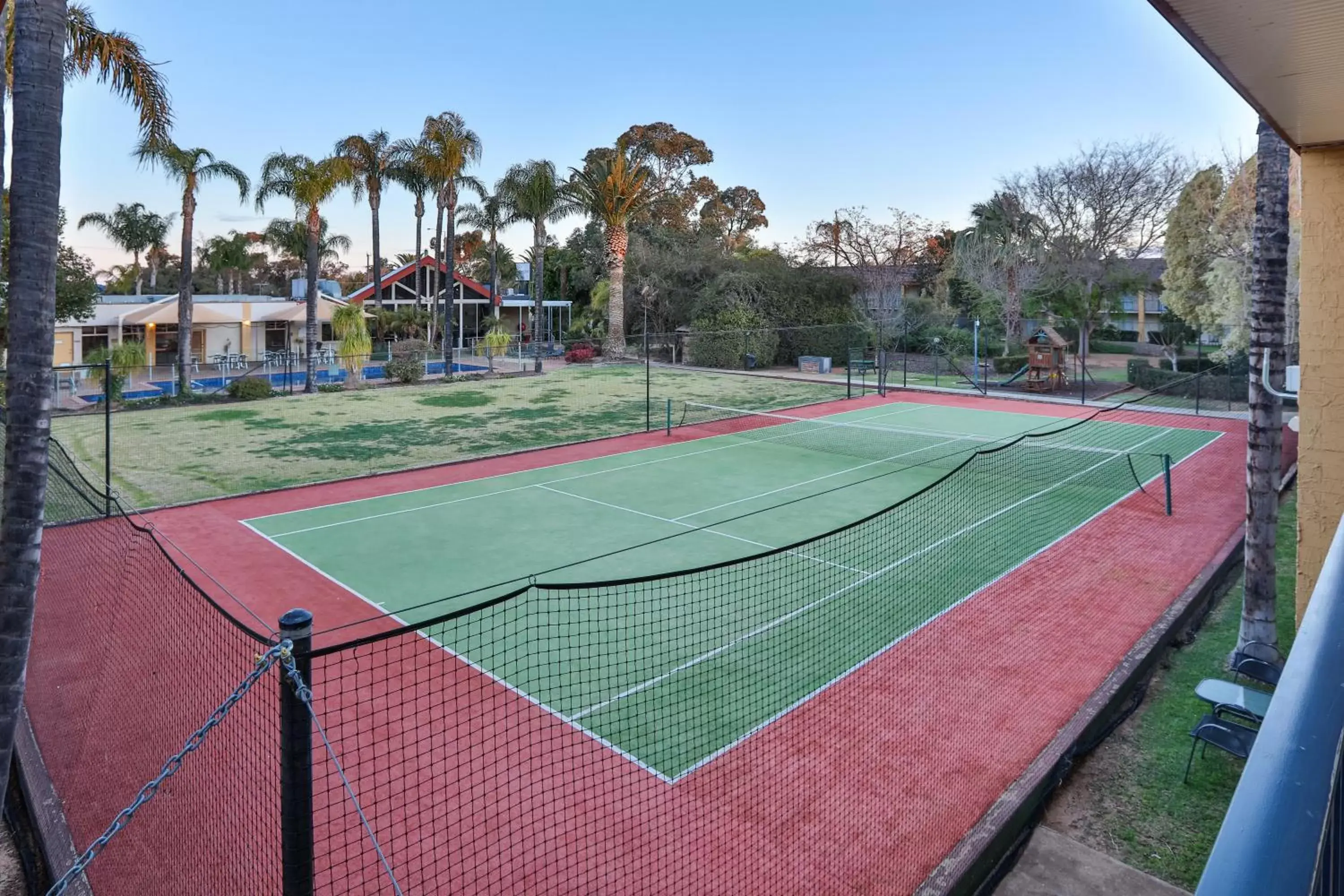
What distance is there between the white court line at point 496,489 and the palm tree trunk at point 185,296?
1609 cm

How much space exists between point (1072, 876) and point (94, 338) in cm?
4415

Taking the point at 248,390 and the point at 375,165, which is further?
the point at 375,165

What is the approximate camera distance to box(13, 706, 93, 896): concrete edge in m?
5.80

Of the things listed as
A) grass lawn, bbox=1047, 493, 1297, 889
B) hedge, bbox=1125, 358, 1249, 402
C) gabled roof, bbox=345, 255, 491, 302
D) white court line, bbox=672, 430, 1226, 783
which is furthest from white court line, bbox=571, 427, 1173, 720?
gabled roof, bbox=345, 255, 491, 302

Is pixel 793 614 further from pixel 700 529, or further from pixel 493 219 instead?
pixel 493 219

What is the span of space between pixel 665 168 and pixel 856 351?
25932mm

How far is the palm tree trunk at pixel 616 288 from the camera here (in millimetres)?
43094

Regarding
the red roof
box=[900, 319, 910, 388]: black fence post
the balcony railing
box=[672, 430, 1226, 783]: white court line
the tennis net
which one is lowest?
box=[672, 430, 1226, 783]: white court line

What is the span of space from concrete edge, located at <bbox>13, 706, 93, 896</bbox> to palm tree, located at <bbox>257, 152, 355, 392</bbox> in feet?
83.8

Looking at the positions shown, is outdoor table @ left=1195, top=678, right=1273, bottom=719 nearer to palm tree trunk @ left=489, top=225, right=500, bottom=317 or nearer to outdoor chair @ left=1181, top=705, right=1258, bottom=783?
outdoor chair @ left=1181, top=705, right=1258, bottom=783

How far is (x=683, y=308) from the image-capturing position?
1847 inches

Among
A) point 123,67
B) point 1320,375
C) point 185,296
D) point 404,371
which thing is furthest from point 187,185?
point 1320,375

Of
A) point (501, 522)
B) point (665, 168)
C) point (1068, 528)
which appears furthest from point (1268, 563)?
point (665, 168)

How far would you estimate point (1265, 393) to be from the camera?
8.54 metres
